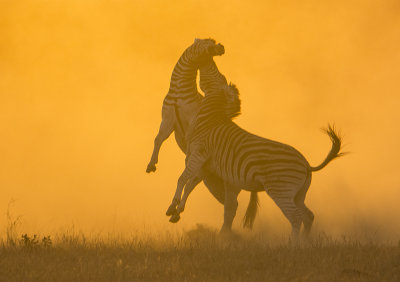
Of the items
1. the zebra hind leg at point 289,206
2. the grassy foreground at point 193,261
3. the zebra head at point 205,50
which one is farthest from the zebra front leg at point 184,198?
the zebra head at point 205,50

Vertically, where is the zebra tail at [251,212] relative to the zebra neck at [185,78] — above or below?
below

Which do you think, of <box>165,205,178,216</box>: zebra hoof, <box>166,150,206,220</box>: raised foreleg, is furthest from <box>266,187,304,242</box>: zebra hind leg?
<box>165,205,178,216</box>: zebra hoof

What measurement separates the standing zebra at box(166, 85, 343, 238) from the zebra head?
76 centimetres

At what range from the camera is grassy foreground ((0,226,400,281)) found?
768 centimetres

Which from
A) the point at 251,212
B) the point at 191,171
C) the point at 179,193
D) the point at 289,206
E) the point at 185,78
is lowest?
the point at 289,206

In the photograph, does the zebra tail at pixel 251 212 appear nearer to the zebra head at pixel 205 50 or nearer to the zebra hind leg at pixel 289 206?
the zebra hind leg at pixel 289 206

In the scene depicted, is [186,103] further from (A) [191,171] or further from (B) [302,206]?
(B) [302,206]

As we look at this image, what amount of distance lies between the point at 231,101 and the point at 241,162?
1531 mm

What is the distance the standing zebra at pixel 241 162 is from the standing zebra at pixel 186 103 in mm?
463

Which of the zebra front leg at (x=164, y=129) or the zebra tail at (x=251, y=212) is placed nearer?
the zebra tail at (x=251, y=212)

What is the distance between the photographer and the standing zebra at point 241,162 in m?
10.7

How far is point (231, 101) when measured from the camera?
1238cm

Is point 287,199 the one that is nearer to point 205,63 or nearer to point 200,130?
point 200,130

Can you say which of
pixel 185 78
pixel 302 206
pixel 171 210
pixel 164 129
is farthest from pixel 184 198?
pixel 185 78
